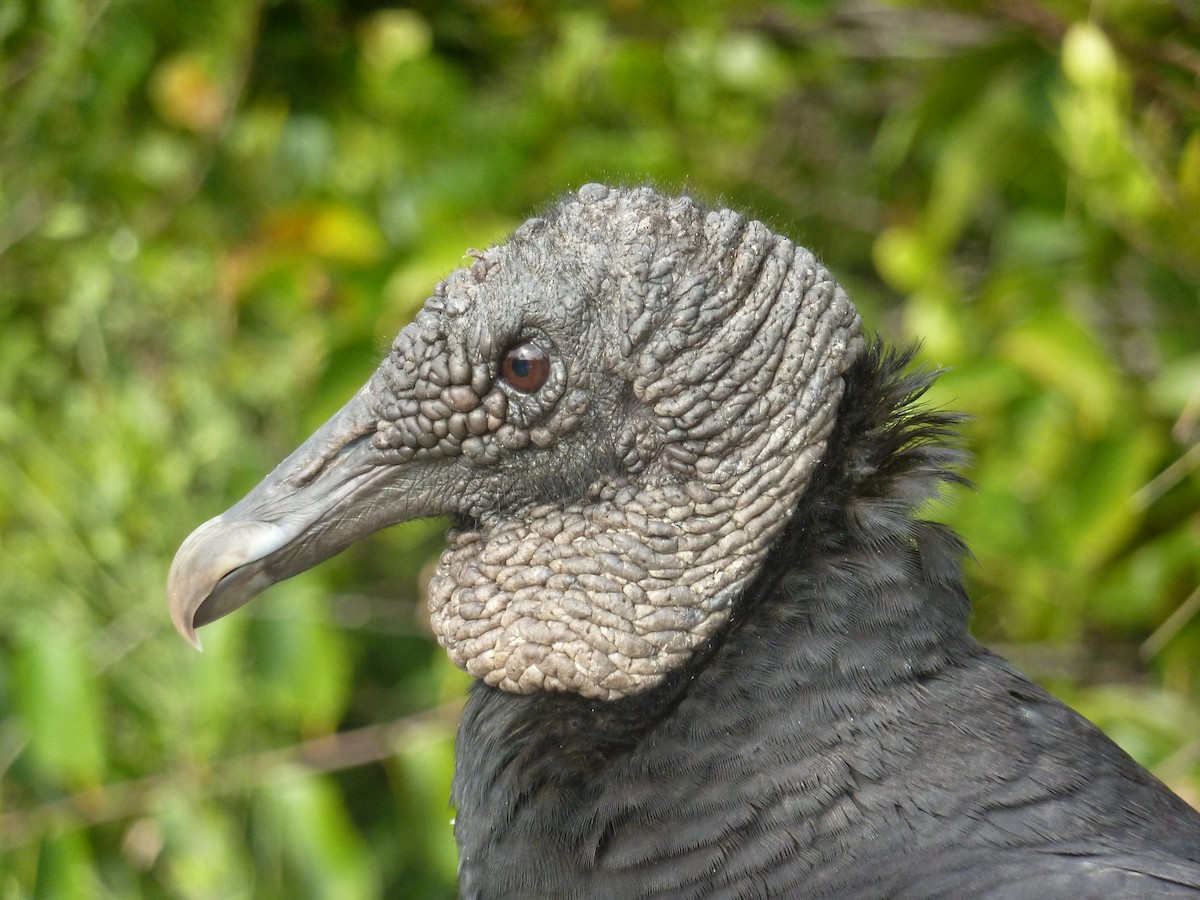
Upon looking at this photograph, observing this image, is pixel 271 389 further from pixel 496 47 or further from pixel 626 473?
pixel 626 473

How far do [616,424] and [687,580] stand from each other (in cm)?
27

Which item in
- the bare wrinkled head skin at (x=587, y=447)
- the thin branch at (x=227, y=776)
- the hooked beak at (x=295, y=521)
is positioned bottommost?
the thin branch at (x=227, y=776)

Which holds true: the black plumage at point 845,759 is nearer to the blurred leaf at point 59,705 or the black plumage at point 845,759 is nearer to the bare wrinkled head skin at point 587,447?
the bare wrinkled head skin at point 587,447

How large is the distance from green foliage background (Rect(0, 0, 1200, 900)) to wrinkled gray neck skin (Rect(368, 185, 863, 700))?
0.89m

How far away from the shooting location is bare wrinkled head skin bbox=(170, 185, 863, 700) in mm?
1851

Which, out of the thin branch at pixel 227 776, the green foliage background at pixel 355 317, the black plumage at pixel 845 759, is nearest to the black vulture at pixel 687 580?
the black plumage at pixel 845 759

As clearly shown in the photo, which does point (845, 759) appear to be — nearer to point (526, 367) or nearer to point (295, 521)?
point (526, 367)

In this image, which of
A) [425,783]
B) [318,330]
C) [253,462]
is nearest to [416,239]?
[318,330]

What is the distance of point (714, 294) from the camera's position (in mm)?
1912

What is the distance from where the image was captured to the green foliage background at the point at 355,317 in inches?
118

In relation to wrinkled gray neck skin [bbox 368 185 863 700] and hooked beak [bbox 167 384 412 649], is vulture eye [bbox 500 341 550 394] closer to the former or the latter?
wrinkled gray neck skin [bbox 368 185 863 700]

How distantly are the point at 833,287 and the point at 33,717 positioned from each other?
2.08m

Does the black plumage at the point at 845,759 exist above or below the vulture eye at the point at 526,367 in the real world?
below

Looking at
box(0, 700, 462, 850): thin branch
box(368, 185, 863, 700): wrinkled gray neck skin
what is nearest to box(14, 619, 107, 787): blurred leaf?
box(0, 700, 462, 850): thin branch
